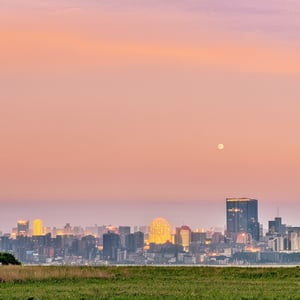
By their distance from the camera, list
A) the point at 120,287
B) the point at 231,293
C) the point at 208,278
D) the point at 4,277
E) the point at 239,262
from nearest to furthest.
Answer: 1. the point at 231,293
2. the point at 120,287
3. the point at 4,277
4. the point at 208,278
5. the point at 239,262

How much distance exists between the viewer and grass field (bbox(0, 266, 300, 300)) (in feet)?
146

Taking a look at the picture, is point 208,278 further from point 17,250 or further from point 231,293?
point 17,250

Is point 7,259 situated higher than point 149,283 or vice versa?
point 7,259

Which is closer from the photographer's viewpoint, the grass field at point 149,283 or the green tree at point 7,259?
the grass field at point 149,283

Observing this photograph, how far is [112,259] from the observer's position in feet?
652

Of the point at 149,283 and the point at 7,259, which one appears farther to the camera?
the point at 7,259

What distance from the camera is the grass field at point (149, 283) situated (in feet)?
146

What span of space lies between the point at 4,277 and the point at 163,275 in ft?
36.1

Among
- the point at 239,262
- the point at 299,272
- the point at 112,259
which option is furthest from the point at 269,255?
the point at 299,272

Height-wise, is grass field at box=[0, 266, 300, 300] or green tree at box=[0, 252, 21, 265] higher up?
green tree at box=[0, 252, 21, 265]

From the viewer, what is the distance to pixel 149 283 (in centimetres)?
5403

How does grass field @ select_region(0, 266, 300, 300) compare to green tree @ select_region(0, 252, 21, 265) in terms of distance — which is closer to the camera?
grass field @ select_region(0, 266, 300, 300)

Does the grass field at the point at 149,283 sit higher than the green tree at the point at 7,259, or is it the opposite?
the green tree at the point at 7,259

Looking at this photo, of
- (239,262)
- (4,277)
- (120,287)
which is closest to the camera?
(120,287)
